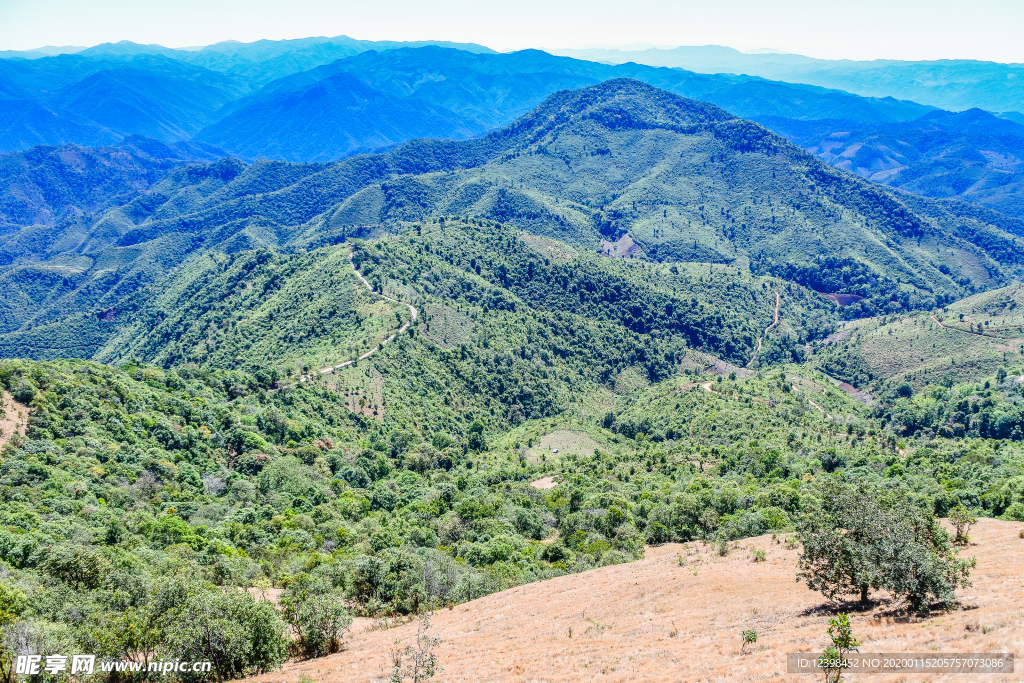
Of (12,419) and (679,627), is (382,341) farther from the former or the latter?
(679,627)

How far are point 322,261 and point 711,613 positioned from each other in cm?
16111

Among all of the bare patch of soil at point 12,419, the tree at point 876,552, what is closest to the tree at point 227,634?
the tree at point 876,552

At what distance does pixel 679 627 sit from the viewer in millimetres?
34406

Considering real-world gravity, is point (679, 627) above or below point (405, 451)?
below

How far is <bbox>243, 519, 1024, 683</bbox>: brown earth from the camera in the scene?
84.1 feet

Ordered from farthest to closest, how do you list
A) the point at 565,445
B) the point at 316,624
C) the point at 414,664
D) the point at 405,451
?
the point at 565,445 < the point at 405,451 < the point at 316,624 < the point at 414,664

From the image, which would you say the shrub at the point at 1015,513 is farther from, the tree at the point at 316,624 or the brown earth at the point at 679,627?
the tree at the point at 316,624

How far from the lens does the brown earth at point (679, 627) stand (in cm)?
2562

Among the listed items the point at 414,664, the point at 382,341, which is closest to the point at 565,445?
the point at 382,341

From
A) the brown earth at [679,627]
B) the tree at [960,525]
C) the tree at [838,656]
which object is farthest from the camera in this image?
the tree at [960,525]

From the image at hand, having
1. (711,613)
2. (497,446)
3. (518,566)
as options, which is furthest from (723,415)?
(711,613)

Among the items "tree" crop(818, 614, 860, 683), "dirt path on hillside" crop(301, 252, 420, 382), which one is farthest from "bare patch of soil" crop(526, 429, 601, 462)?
"tree" crop(818, 614, 860, 683)

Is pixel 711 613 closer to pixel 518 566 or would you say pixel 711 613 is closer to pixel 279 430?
pixel 518 566

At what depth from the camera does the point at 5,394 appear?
71.6 meters
